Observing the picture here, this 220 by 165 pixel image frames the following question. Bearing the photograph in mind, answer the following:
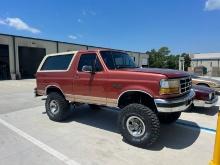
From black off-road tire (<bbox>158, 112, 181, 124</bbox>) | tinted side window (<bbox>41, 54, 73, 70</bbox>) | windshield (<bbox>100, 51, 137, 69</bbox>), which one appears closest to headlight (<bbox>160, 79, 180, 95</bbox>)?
windshield (<bbox>100, 51, 137, 69</bbox>)

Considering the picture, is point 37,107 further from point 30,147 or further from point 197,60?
point 197,60

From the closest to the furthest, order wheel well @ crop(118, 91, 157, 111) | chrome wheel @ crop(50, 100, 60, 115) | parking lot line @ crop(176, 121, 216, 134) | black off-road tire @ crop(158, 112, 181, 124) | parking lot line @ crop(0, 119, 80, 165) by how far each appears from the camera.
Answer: parking lot line @ crop(0, 119, 80, 165), wheel well @ crop(118, 91, 157, 111), parking lot line @ crop(176, 121, 216, 134), black off-road tire @ crop(158, 112, 181, 124), chrome wheel @ crop(50, 100, 60, 115)

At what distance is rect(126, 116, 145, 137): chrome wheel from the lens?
15.3 feet

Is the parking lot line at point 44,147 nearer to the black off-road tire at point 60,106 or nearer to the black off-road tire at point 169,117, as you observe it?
the black off-road tire at point 60,106

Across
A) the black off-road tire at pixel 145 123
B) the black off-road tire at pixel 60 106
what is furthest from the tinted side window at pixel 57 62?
the black off-road tire at pixel 145 123

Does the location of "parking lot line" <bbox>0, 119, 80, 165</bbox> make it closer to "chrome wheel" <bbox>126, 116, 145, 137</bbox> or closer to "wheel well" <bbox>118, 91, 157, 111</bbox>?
"chrome wheel" <bbox>126, 116, 145, 137</bbox>

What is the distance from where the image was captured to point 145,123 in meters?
4.54

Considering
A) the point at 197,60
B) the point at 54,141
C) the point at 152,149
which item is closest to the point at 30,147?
the point at 54,141

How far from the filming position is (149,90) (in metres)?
4.45

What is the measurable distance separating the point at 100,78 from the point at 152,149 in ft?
6.89

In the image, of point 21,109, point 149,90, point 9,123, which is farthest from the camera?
point 21,109

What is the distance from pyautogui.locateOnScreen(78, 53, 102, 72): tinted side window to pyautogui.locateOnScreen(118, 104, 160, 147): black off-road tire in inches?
55.7

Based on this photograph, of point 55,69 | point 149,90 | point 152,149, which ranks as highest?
point 55,69

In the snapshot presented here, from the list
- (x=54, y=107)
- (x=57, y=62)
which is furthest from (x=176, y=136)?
(x=57, y=62)
